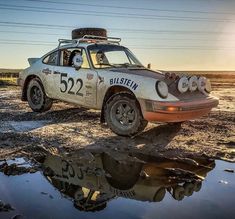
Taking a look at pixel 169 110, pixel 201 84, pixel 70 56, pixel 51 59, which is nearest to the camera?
pixel 169 110

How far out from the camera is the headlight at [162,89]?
6148mm

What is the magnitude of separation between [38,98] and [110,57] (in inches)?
98.7

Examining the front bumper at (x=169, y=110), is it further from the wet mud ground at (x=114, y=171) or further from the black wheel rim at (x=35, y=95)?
the black wheel rim at (x=35, y=95)

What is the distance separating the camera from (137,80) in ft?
20.9

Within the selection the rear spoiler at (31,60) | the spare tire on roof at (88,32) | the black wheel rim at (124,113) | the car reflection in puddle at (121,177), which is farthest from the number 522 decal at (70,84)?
the spare tire on roof at (88,32)

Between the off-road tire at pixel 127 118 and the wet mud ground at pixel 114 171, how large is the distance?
0.60 feet

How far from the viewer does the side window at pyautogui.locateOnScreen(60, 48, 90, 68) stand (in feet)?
24.9

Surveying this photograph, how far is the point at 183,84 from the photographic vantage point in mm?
6465

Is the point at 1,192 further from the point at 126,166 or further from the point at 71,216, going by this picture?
the point at 126,166

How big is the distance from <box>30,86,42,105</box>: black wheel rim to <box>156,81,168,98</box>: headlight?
3898 mm

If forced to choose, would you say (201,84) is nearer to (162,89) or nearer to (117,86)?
(162,89)

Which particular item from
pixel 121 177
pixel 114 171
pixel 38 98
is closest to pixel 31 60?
pixel 38 98

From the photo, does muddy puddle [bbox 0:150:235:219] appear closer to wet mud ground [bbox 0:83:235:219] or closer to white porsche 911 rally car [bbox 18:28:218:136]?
wet mud ground [bbox 0:83:235:219]

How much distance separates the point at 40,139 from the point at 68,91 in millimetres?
1935
